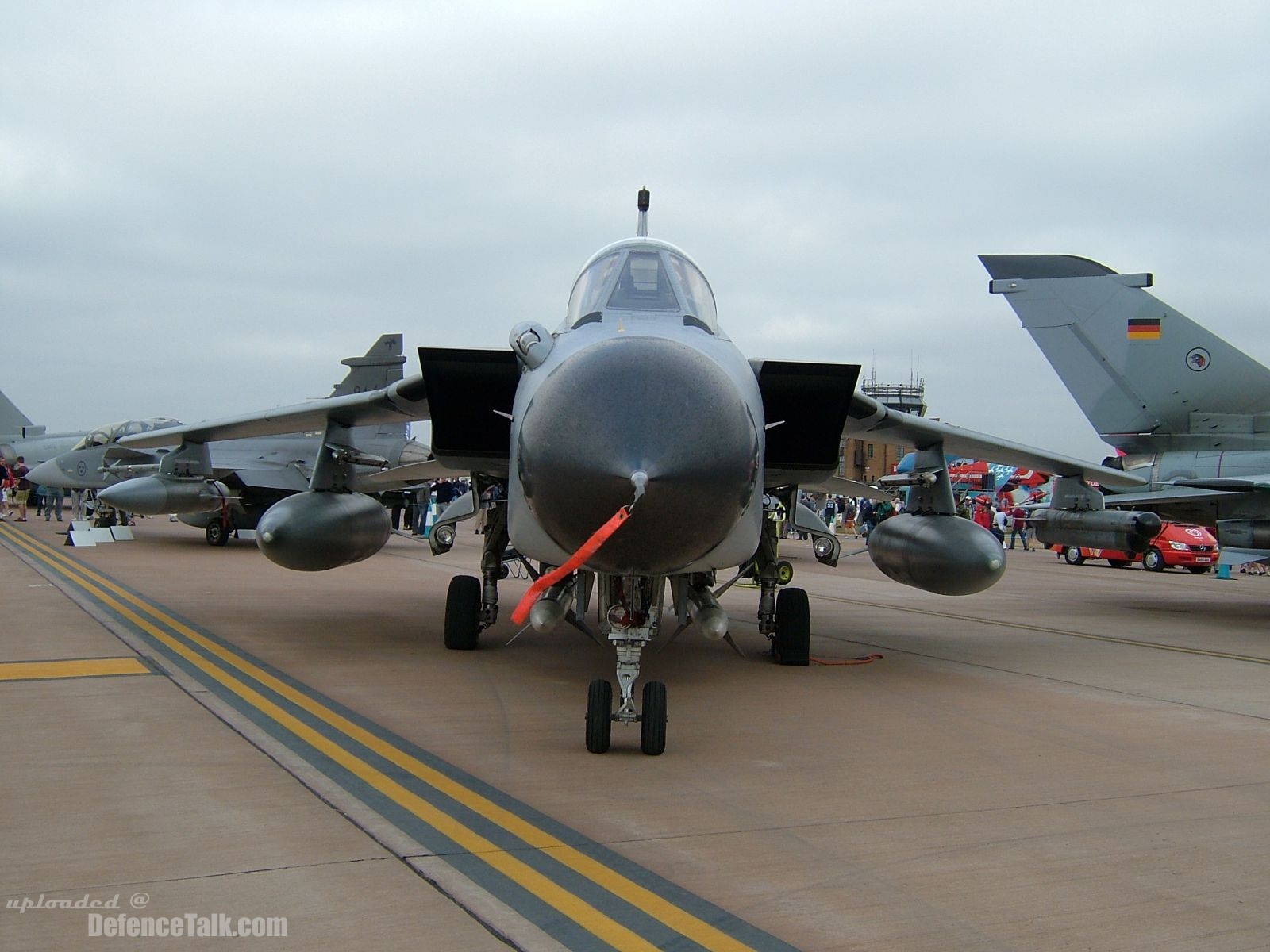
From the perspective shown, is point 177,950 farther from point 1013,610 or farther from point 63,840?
A: point 1013,610

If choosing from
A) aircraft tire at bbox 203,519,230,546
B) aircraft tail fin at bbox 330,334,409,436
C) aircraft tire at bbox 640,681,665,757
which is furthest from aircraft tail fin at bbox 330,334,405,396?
aircraft tire at bbox 640,681,665,757

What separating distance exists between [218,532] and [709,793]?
20516 mm

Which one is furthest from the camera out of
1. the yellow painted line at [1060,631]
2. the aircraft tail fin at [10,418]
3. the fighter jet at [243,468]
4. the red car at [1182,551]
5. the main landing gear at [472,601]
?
the aircraft tail fin at [10,418]

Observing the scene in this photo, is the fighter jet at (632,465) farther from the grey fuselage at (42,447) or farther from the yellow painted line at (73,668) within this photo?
the grey fuselage at (42,447)

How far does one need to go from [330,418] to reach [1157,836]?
26.7ft

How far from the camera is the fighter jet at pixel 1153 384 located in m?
14.6

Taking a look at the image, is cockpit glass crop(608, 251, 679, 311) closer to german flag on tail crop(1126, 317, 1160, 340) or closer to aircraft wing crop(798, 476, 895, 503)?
aircraft wing crop(798, 476, 895, 503)

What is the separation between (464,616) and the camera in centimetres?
930

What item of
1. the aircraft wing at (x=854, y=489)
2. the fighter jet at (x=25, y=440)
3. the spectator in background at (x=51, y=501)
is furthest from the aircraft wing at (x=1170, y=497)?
the fighter jet at (x=25, y=440)

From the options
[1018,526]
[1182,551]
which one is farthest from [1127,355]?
[1018,526]

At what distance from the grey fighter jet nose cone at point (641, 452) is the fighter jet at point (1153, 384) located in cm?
1108

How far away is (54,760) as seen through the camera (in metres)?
5.14

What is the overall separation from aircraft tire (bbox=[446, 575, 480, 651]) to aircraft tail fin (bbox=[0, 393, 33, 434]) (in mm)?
41575

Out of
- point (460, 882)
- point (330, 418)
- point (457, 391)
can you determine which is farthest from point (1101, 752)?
point (330, 418)
